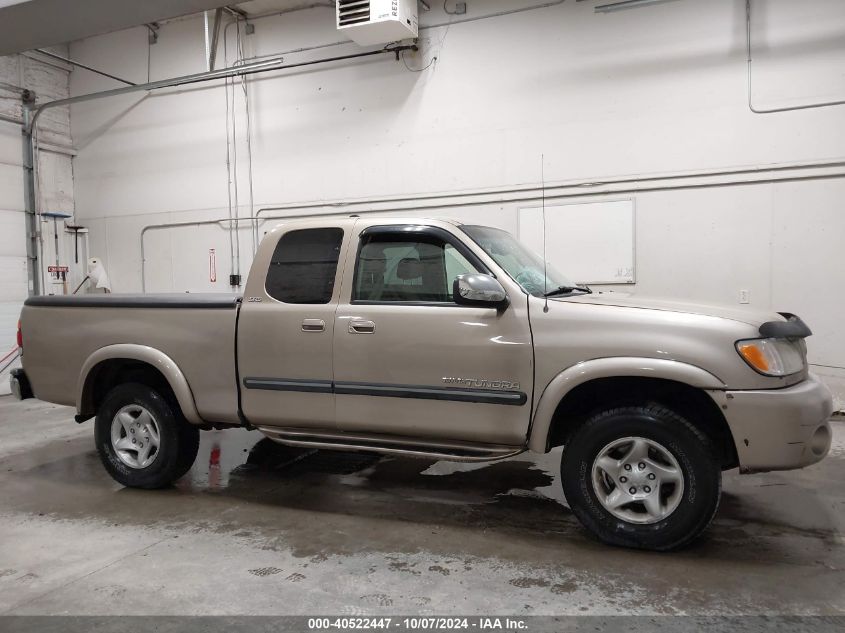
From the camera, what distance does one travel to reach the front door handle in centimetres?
375

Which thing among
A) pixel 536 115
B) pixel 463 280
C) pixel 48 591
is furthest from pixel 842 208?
pixel 48 591

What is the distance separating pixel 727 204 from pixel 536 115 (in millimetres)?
2474

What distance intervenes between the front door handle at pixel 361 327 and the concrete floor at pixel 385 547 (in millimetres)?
1140

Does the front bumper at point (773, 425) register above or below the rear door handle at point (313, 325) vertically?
below

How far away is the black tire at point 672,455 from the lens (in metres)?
3.11

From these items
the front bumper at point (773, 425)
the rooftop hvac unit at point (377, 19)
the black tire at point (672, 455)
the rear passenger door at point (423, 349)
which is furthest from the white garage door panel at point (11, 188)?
the front bumper at point (773, 425)

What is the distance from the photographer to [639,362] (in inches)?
125

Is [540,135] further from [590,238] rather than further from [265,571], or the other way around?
[265,571]

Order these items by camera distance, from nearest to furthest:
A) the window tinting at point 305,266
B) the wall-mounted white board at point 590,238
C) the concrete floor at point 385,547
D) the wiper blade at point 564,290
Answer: the concrete floor at point 385,547 → the wiper blade at point 564,290 → the window tinting at point 305,266 → the wall-mounted white board at point 590,238

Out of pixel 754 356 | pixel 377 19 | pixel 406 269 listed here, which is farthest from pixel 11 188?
pixel 754 356

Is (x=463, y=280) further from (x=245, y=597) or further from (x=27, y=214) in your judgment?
(x=27, y=214)

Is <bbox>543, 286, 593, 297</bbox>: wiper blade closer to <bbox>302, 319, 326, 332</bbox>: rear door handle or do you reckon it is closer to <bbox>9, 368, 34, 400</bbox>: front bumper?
<bbox>302, 319, 326, 332</bbox>: rear door handle

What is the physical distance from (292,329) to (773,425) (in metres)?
2.67

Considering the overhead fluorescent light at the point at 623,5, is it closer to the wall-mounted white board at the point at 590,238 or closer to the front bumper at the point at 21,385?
the wall-mounted white board at the point at 590,238
